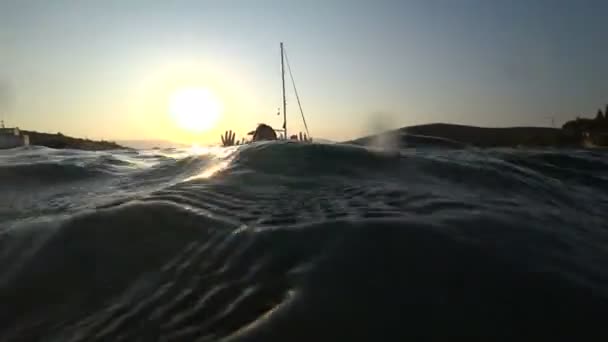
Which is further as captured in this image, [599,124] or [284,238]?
[599,124]

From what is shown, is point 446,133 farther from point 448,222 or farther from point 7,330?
point 7,330

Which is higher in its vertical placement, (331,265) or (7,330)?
(331,265)

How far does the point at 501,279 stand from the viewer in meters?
1.29

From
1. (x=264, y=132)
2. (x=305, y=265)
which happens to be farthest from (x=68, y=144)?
(x=305, y=265)

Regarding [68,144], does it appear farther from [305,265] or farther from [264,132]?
[305,265]

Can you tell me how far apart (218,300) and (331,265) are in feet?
1.26

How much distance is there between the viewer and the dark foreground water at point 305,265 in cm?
110

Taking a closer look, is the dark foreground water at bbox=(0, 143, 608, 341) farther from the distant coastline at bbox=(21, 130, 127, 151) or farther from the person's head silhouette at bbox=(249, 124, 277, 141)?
the distant coastline at bbox=(21, 130, 127, 151)

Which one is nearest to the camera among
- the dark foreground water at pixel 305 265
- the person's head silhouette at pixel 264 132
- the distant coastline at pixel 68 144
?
the dark foreground water at pixel 305 265

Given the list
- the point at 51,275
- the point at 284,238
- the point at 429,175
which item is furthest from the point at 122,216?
the point at 429,175

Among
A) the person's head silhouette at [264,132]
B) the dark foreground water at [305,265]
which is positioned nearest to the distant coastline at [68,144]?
the person's head silhouette at [264,132]

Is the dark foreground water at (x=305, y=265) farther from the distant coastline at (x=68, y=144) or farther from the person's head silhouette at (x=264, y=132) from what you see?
the distant coastline at (x=68, y=144)

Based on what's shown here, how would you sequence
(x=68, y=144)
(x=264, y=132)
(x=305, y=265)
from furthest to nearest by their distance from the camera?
(x=68, y=144) → (x=264, y=132) → (x=305, y=265)

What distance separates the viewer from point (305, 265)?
1360 mm
